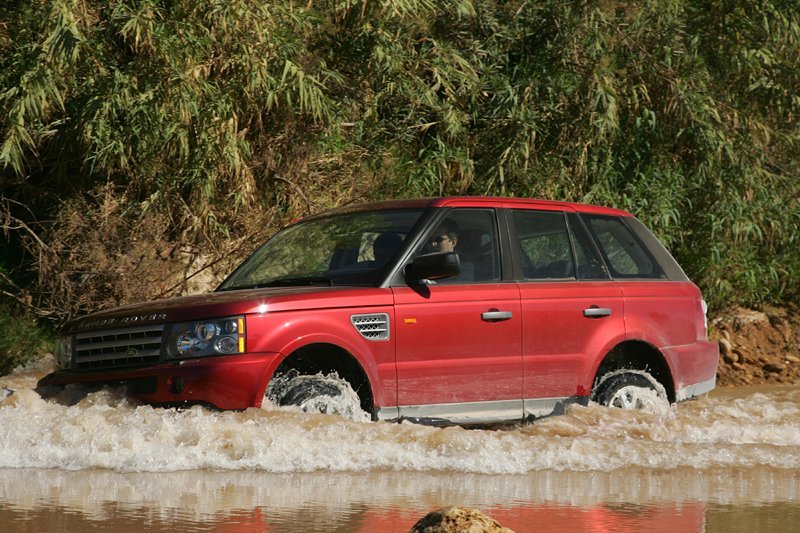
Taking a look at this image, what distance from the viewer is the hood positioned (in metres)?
7.33

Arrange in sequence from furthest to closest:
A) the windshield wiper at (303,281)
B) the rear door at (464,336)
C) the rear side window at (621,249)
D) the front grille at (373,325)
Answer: the rear side window at (621,249) < the windshield wiper at (303,281) < the rear door at (464,336) < the front grille at (373,325)

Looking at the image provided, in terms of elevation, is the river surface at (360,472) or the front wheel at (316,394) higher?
the front wheel at (316,394)

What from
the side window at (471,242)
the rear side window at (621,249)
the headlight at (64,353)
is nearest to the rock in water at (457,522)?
the side window at (471,242)

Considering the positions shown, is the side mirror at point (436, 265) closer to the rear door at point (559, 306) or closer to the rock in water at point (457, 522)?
the rear door at point (559, 306)

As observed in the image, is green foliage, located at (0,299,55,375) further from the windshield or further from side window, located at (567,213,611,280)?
side window, located at (567,213,611,280)

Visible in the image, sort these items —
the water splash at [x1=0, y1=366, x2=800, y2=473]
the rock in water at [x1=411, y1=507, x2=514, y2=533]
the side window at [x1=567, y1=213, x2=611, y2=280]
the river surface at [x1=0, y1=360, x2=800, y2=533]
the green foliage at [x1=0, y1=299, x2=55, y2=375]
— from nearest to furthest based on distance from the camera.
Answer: the rock in water at [x1=411, y1=507, x2=514, y2=533] < the river surface at [x1=0, y1=360, x2=800, y2=533] < the water splash at [x1=0, y1=366, x2=800, y2=473] < the side window at [x1=567, y1=213, x2=611, y2=280] < the green foliage at [x1=0, y1=299, x2=55, y2=375]

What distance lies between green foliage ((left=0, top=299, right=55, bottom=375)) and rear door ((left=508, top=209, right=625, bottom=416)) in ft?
17.8

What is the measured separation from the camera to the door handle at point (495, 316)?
817 cm

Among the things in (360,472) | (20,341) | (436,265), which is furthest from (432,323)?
(20,341)

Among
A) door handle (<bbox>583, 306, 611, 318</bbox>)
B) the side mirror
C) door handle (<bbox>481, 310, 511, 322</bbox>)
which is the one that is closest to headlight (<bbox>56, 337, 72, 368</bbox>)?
the side mirror

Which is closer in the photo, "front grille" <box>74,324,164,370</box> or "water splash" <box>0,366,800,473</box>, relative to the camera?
"water splash" <box>0,366,800,473</box>

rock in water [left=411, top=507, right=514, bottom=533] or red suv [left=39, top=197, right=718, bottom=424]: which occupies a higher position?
red suv [left=39, top=197, right=718, bottom=424]

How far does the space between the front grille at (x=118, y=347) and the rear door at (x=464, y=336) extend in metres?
1.42

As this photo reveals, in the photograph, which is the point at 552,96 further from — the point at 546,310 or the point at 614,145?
the point at 546,310
